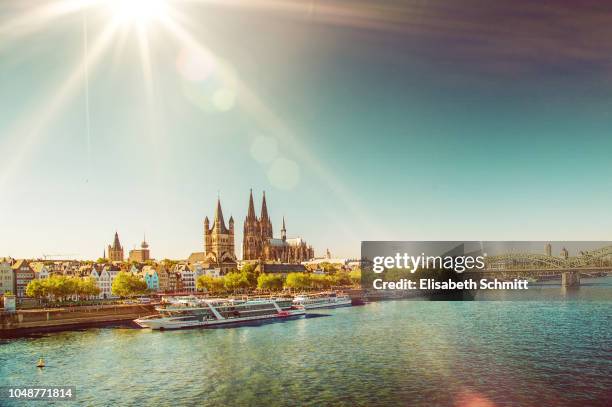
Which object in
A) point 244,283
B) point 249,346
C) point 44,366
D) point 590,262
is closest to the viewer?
point 44,366

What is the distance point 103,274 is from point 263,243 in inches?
2790

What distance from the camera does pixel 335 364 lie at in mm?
31438

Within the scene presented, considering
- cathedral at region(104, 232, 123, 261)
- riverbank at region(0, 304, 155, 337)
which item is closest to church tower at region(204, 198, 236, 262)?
cathedral at region(104, 232, 123, 261)

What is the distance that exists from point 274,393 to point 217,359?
9.97 m

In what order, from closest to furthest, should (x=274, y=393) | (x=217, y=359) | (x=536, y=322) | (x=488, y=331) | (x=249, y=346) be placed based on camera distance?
(x=274, y=393)
(x=217, y=359)
(x=249, y=346)
(x=488, y=331)
(x=536, y=322)

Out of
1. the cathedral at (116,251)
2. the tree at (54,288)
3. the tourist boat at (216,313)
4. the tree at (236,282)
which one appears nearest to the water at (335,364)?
the tourist boat at (216,313)

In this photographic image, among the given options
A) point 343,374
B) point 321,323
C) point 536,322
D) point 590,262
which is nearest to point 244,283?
point 321,323

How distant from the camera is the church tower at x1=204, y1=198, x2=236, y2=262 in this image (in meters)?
133

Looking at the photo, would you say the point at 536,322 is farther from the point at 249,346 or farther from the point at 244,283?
the point at 244,283

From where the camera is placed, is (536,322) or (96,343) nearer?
(96,343)

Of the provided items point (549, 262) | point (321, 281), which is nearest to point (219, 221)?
point (321, 281)

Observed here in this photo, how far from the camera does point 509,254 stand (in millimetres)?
130625

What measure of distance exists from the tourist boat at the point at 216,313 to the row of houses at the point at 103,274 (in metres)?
30.3

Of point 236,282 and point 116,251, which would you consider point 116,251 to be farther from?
point 236,282
